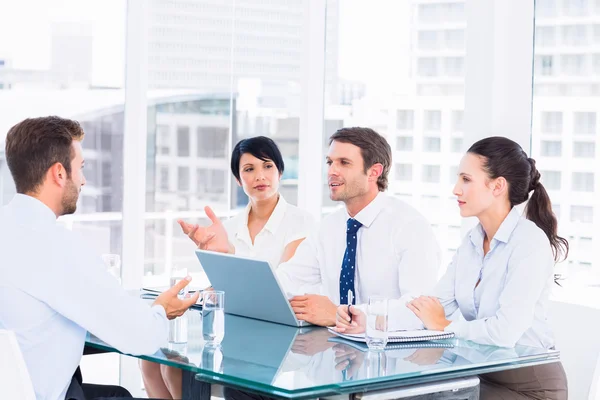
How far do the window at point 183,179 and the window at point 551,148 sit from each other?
6.90 feet

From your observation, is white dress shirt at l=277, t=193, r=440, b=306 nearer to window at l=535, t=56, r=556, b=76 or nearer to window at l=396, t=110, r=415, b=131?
window at l=535, t=56, r=556, b=76

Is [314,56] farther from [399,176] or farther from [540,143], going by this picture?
[540,143]

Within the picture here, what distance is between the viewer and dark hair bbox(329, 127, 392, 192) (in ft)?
11.5

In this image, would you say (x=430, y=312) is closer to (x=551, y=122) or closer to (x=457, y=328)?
(x=457, y=328)

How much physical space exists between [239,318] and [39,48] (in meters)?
2.28

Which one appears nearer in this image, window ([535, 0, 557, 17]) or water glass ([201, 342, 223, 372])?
water glass ([201, 342, 223, 372])

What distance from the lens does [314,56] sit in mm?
5305

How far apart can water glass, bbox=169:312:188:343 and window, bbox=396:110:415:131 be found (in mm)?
2508

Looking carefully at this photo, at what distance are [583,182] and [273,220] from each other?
140cm

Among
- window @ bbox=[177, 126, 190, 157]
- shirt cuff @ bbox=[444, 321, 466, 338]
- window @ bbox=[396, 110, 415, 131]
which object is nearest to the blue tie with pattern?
shirt cuff @ bbox=[444, 321, 466, 338]

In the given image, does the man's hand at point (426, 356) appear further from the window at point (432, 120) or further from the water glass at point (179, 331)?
the window at point (432, 120)

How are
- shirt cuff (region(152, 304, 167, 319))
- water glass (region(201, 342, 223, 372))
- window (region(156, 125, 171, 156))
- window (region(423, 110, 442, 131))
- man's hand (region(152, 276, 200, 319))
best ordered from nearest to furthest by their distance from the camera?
water glass (region(201, 342, 223, 372)) < shirt cuff (region(152, 304, 167, 319)) < man's hand (region(152, 276, 200, 319)) < window (region(423, 110, 442, 131)) < window (region(156, 125, 171, 156))

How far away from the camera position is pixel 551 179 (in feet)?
13.3

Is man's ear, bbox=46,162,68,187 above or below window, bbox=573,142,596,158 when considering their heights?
below
